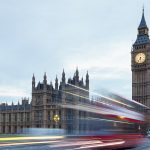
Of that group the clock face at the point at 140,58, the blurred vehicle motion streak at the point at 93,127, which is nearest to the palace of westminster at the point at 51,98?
the clock face at the point at 140,58

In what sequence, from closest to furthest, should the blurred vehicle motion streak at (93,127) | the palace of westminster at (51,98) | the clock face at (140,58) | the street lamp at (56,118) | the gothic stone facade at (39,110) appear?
the blurred vehicle motion streak at (93,127), the street lamp at (56,118), the gothic stone facade at (39,110), the palace of westminster at (51,98), the clock face at (140,58)

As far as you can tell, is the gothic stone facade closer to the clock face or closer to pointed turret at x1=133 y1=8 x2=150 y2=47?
the clock face

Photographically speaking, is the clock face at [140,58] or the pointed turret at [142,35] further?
the pointed turret at [142,35]

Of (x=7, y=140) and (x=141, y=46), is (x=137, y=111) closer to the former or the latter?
(x=7, y=140)

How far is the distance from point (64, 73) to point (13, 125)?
20510 mm

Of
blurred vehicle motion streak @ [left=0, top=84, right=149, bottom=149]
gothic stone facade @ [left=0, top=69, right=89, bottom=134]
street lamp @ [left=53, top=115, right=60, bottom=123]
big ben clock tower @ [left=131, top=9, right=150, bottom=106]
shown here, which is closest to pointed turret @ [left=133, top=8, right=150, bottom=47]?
big ben clock tower @ [left=131, top=9, right=150, bottom=106]

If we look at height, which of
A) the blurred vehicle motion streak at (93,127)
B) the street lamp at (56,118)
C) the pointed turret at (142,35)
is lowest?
the street lamp at (56,118)

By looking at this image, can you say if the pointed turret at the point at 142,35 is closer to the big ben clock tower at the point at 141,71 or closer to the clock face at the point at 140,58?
the big ben clock tower at the point at 141,71

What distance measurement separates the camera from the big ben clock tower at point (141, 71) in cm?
9219

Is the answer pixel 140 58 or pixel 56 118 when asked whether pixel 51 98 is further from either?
pixel 140 58

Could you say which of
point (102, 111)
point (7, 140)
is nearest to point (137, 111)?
point (102, 111)

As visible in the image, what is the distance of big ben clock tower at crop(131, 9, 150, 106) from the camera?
302 feet

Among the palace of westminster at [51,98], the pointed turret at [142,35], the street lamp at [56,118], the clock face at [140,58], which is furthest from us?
the pointed turret at [142,35]

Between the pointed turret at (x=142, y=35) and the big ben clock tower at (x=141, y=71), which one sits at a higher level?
the pointed turret at (x=142, y=35)
